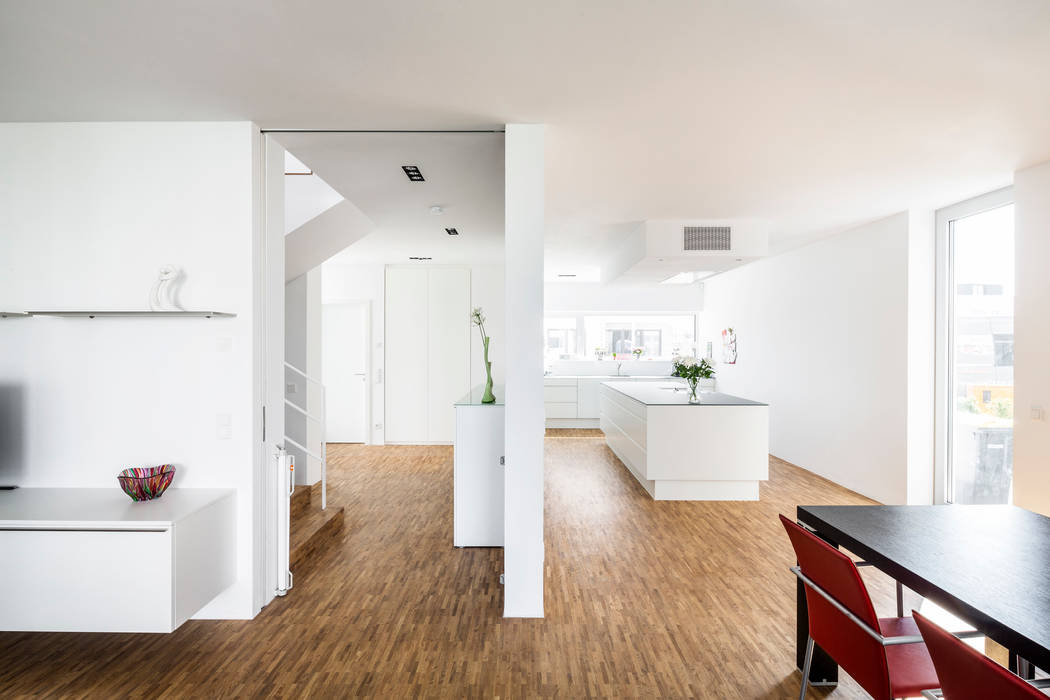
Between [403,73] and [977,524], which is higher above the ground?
[403,73]

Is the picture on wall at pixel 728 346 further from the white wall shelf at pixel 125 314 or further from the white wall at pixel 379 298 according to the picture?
the white wall shelf at pixel 125 314

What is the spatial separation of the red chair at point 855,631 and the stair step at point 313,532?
300cm

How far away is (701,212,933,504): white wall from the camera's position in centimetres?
487

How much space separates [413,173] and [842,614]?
3375 millimetres

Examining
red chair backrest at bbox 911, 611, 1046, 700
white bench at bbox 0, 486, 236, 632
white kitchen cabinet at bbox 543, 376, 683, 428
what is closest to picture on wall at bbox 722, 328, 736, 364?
white kitchen cabinet at bbox 543, 376, 683, 428

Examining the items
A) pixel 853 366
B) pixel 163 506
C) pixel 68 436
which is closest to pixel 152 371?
pixel 68 436

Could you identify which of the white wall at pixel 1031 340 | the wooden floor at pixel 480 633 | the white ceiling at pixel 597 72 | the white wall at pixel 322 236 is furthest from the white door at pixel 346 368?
the white wall at pixel 1031 340

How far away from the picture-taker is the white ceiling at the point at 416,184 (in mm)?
3156

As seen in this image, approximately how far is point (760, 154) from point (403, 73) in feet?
7.40

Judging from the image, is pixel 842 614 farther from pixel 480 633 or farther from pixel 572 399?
pixel 572 399

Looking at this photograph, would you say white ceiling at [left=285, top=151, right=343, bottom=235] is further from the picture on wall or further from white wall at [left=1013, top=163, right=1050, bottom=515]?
the picture on wall

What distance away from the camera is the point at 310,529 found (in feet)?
12.9

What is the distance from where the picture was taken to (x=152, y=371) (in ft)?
9.50

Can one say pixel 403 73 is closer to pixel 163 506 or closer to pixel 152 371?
pixel 152 371
